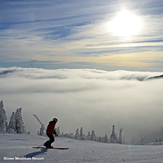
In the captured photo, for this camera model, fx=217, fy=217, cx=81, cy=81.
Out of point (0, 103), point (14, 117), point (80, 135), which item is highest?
point (0, 103)

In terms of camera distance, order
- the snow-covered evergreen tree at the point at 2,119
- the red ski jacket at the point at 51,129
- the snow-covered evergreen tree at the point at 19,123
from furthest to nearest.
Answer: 1. the snow-covered evergreen tree at the point at 19,123
2. the snow-covered evergreen tree at the point at 2,119
3. the red ski jacket at the point at 51,129

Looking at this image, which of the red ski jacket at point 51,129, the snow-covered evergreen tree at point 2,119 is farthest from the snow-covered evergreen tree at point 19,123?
the red ski jacket at point 51,129

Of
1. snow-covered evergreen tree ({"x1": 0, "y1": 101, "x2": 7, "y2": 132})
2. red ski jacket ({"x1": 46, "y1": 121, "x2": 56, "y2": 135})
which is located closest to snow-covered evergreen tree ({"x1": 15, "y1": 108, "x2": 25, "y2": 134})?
snow-covered evergreen tree ({"x1": 0, "y1": 101, "x2": 7, "y2": 132})

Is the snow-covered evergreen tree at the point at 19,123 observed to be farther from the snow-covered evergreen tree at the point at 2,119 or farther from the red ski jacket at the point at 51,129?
the red ski jacket at the point at 51,129

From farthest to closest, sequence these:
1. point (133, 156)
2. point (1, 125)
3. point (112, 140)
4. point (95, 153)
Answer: point (112, 140) → point (1, 125) → point (95, 153) → point (133, 156)

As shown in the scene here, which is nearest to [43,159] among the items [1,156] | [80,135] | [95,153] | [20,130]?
[1,156]

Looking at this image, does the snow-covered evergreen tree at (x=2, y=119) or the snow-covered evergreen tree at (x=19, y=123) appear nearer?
the snow-covered evergreen tree at (x=2, y=119)

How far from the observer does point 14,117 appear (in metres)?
42.3

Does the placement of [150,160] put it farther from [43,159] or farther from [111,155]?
[43,159]

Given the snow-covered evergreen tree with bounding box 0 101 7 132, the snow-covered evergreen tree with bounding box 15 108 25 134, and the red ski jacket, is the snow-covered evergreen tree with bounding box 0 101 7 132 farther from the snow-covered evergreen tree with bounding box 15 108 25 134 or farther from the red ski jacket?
the red ski jacket

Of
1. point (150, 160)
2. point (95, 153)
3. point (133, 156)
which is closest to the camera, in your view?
point (150, 160)

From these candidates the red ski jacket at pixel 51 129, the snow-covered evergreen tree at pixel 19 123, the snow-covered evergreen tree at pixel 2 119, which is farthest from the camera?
the snow-covered evergreen tree at pixel 19 123

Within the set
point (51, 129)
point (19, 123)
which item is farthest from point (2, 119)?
point (51, 129)

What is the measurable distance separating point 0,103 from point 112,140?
105ft
